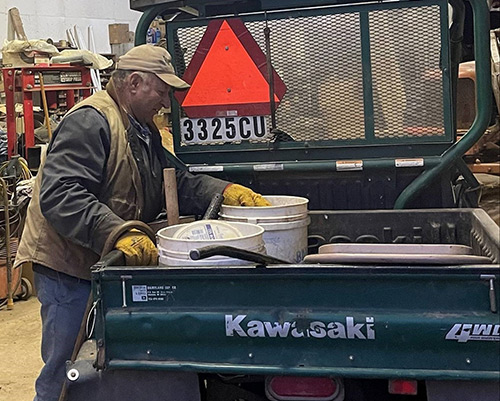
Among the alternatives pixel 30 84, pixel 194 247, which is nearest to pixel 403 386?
pixel 194 247

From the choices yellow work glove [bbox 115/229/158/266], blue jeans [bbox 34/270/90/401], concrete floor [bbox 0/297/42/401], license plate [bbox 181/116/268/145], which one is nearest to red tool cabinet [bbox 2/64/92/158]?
concrete floor [bbox 0/297/42/401]

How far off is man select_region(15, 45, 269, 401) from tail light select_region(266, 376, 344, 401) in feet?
2.61

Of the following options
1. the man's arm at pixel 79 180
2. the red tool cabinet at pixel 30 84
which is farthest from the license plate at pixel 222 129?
the red tool cabinet at pixel 30 84

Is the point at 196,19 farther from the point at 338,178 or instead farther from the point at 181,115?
the point at 338,178

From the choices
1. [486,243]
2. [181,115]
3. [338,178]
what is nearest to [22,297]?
[181,115]

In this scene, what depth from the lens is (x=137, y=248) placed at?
2.47 m

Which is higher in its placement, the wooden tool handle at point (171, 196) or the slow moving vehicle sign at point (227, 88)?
the slow moving vehicle sign at point (227, 88)

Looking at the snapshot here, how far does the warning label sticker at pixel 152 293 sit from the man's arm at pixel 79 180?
424mm

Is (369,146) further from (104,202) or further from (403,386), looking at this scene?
(403,386)

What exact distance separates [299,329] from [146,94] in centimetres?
134

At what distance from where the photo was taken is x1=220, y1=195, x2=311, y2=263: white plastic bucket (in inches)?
110

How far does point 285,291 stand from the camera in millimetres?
2111

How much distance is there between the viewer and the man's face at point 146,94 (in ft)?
9.80

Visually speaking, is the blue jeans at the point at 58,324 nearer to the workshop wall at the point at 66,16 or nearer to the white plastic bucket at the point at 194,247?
the white plastic bucket at the point at 194,247
